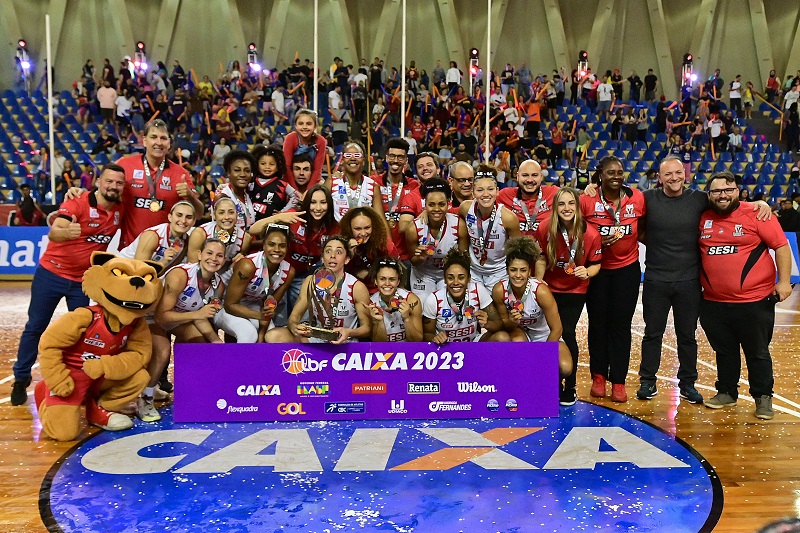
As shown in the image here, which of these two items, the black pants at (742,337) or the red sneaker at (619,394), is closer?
the black pants at (742,337)

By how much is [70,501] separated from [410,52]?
18850 mm

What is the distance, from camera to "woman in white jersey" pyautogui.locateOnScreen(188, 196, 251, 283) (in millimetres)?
4898

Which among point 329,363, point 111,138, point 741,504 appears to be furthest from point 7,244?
point 741,504

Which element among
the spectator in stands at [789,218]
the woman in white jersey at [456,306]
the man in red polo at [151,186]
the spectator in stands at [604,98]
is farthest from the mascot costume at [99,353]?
the spectator in stands at [604,98]

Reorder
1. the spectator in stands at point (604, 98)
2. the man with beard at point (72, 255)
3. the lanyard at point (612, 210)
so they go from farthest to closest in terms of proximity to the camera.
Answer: the spectator in stands at point (604, 98) < the lanyard at point (612, 210) < the man with beard at point (72, 255)

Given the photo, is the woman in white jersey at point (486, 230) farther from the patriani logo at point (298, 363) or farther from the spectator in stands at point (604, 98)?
the spectator in stands at point (604, 98)

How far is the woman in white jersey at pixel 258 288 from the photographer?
490 centimetres

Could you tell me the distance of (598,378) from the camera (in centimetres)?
537

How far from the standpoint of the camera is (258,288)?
16.4 feet

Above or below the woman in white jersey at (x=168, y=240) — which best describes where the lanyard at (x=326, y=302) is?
below

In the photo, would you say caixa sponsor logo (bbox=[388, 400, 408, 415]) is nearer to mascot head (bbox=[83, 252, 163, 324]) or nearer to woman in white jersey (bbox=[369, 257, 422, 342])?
woman in white jersey (bbox=[369, 257, 422, 342])

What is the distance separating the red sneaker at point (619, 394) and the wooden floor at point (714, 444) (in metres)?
0.06

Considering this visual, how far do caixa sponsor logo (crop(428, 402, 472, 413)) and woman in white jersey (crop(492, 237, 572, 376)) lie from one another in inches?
22.5

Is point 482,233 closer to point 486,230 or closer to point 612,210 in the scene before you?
point 486,230
